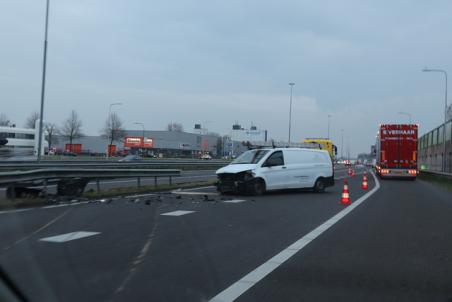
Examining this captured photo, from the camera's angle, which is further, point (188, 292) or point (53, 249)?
point (53, 249)

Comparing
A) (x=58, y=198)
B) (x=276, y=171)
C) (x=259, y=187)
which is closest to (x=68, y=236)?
(x=58, y=198)

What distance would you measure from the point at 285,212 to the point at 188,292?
8342 mm

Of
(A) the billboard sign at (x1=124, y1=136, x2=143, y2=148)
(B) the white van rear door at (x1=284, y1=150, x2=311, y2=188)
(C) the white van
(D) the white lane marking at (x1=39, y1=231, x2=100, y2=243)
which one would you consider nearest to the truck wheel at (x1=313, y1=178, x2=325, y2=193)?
(C) the white van

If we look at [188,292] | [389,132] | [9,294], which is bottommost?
[188,292]

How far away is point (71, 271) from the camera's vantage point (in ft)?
21.4

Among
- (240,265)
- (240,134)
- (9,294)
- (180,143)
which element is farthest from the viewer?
(180,143)

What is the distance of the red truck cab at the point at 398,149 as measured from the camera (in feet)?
123

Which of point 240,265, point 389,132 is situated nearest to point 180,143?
point 389,132

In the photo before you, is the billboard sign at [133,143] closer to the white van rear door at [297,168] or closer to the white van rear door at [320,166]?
the white van rear door at [320,166]

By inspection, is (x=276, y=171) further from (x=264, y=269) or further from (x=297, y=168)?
(x=264, y=269)

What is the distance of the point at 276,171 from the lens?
64.6ft

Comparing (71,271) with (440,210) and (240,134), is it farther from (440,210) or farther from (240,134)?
(240,134)

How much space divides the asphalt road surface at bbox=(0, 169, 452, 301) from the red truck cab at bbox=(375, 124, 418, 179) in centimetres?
2452

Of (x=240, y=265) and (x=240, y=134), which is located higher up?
(x=240, y=134)
